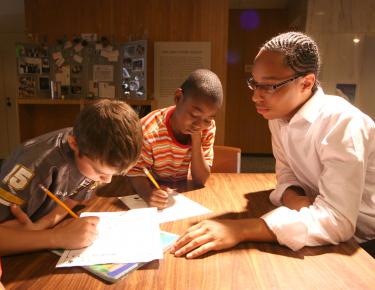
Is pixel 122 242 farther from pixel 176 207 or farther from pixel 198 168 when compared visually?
pixel 198 168

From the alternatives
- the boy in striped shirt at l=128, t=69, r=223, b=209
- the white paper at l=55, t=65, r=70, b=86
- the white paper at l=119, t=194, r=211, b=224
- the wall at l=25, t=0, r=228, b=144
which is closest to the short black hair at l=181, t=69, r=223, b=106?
the boy in striped shirt at l=128, t=69, r=223, b=209

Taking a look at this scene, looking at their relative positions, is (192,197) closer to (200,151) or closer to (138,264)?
(200,151)

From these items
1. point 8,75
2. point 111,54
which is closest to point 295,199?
point 111,54

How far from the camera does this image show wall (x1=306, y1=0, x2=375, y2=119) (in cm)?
351

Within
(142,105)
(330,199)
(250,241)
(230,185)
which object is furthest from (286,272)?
(142,105)

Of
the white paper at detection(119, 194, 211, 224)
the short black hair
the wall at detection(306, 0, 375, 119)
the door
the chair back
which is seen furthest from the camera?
the door

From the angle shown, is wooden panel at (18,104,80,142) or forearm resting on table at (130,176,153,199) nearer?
forearm resting on table at (130,176,153,199)

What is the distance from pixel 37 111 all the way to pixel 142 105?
137 cm

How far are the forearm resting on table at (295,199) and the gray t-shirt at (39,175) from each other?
689mm

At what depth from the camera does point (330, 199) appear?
833 millimetres

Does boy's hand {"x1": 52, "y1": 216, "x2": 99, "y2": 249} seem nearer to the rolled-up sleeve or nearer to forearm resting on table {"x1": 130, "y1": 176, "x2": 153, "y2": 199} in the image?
forearm resting on table {"x1": 130, "y1": 176, "x2": 153, "y2": 199}

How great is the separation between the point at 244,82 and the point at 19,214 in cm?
486

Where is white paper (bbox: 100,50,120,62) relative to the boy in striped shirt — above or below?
above

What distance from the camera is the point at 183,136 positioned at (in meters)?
1.43
